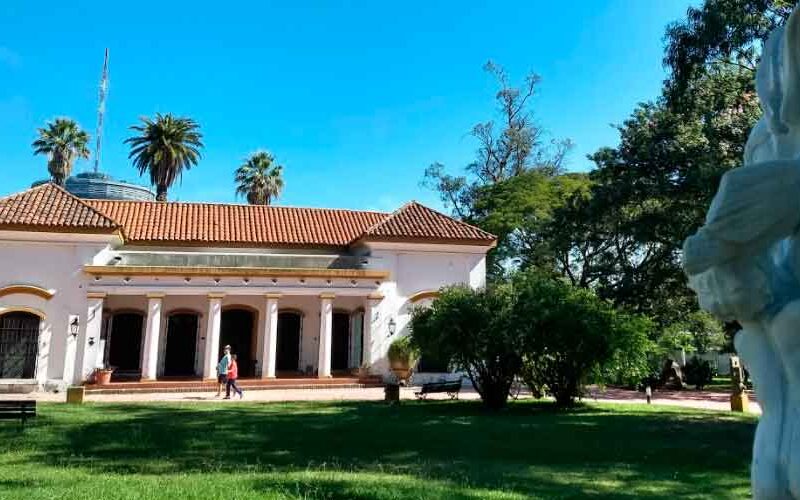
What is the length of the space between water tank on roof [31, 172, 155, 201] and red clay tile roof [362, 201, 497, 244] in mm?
23104

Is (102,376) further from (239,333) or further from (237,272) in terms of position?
(237,272)

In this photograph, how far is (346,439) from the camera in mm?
9844

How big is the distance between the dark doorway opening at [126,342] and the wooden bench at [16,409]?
11.7 m

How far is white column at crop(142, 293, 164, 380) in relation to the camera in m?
20.3

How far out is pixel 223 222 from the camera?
85.5ft

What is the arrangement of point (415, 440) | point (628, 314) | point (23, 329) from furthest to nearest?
1. point (23, 329)
2. point (628, 314)
3. point (415, 440)

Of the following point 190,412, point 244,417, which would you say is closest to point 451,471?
point 244,417

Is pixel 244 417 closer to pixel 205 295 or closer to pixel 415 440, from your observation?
pixel 415 440

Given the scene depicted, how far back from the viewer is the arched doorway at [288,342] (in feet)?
78.8

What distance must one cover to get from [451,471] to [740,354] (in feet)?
16.8

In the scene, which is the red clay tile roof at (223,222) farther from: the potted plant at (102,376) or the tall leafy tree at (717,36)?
the tall leafy tree at (717,36)

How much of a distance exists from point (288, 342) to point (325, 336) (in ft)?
9.34

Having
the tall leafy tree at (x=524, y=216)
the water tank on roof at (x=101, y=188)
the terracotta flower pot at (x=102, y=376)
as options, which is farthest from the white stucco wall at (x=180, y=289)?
the water tank on roof at (x=101, y=188)

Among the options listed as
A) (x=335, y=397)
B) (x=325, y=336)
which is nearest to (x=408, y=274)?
(x=325, y=336)
